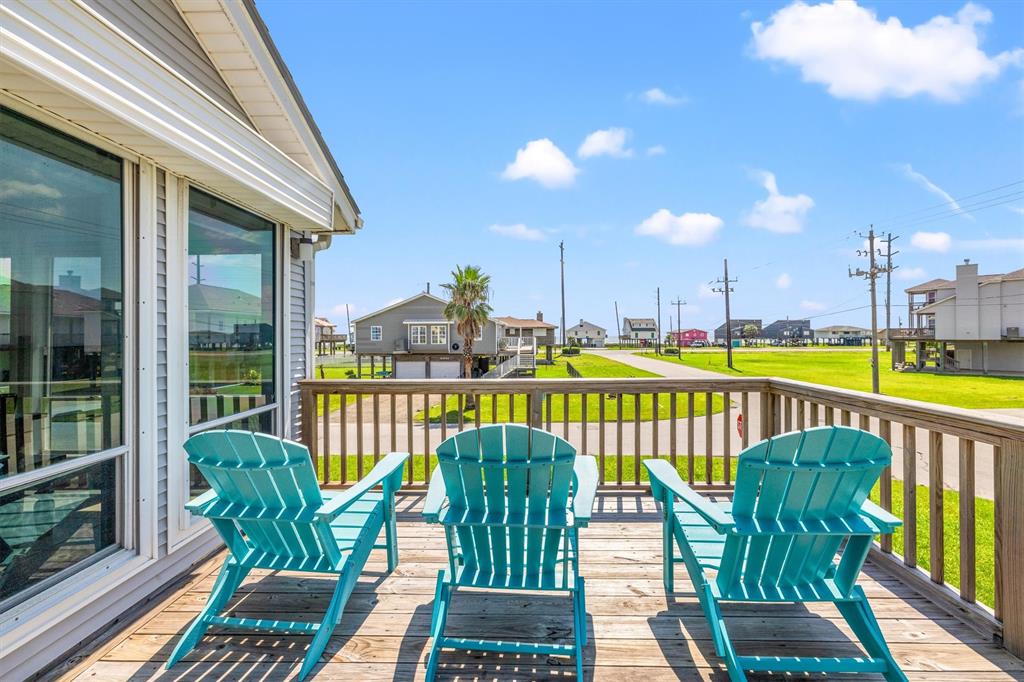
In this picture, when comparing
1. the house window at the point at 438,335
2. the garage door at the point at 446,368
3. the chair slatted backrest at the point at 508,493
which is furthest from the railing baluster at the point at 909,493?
the house window at the point at 438,335

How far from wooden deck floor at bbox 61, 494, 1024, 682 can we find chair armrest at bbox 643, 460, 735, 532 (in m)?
0.54

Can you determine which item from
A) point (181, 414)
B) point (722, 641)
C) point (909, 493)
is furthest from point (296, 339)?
point (909, 493)

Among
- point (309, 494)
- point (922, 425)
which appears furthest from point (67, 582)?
point (922, 425)

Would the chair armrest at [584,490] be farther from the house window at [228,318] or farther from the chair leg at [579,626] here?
the house window at [228,318]

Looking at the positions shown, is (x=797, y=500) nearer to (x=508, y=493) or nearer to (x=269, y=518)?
(x=508, y=493)

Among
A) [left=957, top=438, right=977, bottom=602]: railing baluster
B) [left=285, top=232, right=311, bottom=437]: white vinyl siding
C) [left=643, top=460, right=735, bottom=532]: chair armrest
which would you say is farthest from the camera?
[left=285, top=232, right=311, bottom=437]: white vinyl siding

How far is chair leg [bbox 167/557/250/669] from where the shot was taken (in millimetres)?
1922

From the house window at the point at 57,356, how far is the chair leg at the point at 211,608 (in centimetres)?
60

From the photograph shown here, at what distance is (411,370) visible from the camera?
81.9 feet

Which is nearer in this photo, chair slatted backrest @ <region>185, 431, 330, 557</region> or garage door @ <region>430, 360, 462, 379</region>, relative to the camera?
chair slatted backrest @ <region>185, 431, 330, 557</region>

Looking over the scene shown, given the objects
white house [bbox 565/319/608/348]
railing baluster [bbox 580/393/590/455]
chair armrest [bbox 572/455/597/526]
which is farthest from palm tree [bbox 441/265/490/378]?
white house [bbox 565/319/608/348]

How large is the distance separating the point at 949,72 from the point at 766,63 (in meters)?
3.04

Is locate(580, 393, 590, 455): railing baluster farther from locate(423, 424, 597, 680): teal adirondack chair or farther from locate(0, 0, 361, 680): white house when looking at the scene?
locate(0, 0, 361, 680): white house

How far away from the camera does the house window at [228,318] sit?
2.79 metres
